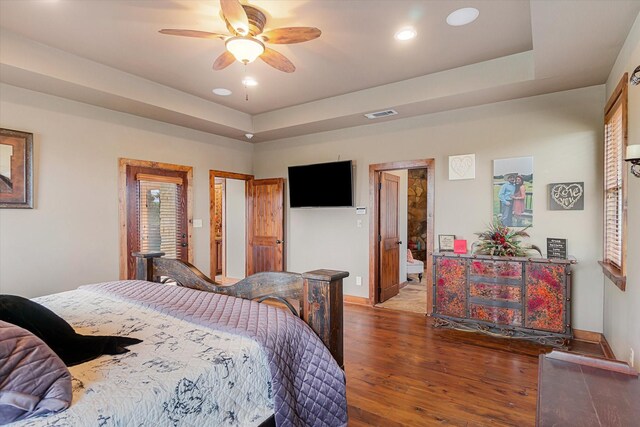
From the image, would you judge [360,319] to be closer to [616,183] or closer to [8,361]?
[616,183]

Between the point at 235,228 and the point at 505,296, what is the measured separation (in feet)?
15.1

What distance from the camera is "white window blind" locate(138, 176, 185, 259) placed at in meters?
4.49

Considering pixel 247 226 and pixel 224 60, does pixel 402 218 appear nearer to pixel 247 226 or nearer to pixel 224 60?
pixel 247 226

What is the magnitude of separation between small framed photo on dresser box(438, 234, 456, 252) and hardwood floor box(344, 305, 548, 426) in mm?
983

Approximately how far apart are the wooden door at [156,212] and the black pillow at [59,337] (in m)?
2.83

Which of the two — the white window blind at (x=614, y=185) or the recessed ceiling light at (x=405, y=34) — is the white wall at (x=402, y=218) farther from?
the recessed ceiling light at (x=405, y=34)

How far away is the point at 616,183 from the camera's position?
293 cm

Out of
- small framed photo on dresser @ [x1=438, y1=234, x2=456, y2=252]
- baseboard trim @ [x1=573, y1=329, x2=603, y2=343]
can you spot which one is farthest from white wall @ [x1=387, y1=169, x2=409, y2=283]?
baseboard trim @ [x1=573, y1=329, x2=603, y2=343]

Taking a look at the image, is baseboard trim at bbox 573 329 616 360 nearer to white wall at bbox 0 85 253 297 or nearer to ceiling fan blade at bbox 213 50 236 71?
ceiling fan blade at bbox 213 50 236 71

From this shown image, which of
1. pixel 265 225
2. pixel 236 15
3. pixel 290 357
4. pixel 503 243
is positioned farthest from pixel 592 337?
pixel 265 225

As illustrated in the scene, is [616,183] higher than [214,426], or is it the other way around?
[616,183]

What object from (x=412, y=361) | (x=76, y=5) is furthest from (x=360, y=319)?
(x=76, y=5)

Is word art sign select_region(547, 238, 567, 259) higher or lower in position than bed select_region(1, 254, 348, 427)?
higher

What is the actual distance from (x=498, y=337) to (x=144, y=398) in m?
3.58
